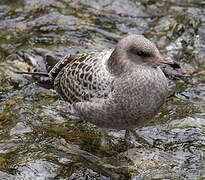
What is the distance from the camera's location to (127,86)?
522 cm

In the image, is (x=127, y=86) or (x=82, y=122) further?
(x=82, y=122)

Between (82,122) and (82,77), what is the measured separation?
3.32 feet

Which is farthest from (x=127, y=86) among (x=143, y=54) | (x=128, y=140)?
(x=128, y=140)

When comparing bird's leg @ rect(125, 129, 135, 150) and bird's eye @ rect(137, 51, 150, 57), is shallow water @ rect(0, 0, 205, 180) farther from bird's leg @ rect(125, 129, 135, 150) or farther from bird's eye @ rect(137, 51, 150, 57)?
bird's eye @ rect(137, 51, 150, 57)

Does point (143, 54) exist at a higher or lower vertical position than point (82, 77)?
higher

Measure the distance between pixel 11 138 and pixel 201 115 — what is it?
2.67m

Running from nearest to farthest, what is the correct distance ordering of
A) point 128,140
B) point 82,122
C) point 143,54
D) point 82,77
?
1. point 143,54
2. point 82,77
3. point 128,140
4. point 82,122

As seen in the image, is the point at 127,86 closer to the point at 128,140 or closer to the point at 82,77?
the point at 82,77

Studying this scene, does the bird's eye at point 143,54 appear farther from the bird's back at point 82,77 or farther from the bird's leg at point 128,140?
the bird's leg at point 128,140

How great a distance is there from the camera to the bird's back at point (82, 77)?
5.39 meters

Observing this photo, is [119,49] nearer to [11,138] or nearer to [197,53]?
[11,138]

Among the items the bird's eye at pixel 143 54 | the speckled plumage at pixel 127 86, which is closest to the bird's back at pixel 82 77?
the speckled plumage at pixel 127 86

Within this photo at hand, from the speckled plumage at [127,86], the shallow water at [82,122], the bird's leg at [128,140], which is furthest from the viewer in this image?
the bird's leg at [128,140]

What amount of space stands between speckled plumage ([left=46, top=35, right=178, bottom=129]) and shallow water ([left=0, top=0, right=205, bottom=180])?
56 cm
